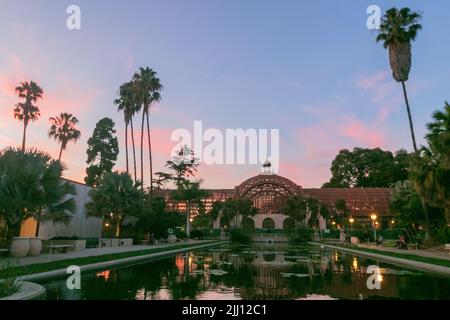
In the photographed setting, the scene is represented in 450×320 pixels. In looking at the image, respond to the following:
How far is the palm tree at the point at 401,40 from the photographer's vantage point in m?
32.9

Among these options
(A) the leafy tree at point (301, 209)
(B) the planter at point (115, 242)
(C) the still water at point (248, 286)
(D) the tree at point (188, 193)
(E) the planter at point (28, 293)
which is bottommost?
(B) the planter at point (115, 242)

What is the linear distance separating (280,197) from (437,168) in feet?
177

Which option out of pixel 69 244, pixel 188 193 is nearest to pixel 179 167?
pixel 188 193

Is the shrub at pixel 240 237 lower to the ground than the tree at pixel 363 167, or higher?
lower

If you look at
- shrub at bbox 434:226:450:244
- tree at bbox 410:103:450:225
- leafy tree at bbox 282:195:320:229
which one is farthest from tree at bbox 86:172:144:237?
leafy tree at bbox 282:195:320:229

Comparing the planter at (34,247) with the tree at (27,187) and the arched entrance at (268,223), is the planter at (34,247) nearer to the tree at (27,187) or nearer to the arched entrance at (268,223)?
the tree at (27,187)

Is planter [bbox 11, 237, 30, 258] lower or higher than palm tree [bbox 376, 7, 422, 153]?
lower

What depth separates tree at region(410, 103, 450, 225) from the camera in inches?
845

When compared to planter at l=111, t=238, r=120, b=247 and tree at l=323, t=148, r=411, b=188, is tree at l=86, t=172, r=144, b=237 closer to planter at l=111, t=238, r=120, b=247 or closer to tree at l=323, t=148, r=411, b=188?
planter at l=111, t=238, r=120, b=247

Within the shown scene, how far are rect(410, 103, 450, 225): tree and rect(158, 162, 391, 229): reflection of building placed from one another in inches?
1860

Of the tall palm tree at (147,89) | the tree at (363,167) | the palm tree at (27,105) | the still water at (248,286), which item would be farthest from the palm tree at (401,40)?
the tree at (363,167)

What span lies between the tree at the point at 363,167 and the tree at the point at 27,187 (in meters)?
89.6

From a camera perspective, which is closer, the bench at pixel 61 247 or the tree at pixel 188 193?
the bench at pixel 61 247

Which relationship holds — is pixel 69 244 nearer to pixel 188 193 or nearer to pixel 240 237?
pixel 188 193
